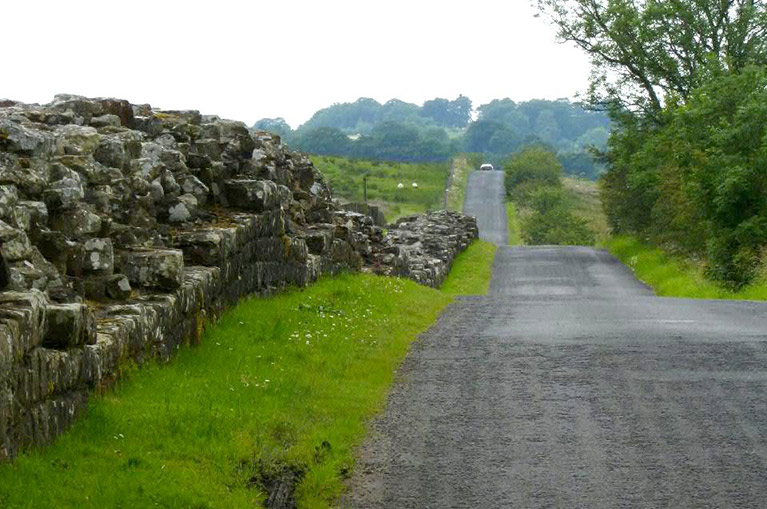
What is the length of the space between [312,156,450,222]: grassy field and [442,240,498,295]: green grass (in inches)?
1140

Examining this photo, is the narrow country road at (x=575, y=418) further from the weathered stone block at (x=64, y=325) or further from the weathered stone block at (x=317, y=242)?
the weathered stone block at (x=317, y=242)

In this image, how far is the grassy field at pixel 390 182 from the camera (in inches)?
4158

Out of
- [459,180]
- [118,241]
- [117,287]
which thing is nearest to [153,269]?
[117,287]

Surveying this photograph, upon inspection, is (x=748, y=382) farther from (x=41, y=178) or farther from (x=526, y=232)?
(x=526, y=232)

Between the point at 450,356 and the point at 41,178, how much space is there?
7065mm

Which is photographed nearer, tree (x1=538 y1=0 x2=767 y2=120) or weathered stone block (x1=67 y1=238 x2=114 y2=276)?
weathered stone block (x1=67 y1=238 x2=114 y2=276)

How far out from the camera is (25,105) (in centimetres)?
1923

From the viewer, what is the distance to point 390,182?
123 meters

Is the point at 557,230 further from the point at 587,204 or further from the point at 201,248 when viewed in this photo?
the point at 201,248

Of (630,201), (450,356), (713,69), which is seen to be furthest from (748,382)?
(630,201)

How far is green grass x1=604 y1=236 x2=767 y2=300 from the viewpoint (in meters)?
36.0

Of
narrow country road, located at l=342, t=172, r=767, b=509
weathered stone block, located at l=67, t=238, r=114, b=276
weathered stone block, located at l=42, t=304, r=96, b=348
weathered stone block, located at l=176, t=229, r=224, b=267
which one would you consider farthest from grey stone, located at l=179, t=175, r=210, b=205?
weathered stone block, located at l=42, t=304, r=96, b=348

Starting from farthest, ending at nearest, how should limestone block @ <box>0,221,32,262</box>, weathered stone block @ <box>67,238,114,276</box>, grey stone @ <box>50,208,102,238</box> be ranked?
weathered stone block @ <box>67,238,114,276</box>
grey stone @ <box>50,208,102,238</box>
limestone block @ <box>0,221,32,262</box>

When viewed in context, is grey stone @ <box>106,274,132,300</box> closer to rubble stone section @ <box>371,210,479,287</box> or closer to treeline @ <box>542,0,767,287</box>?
rubble stone section @ <box>371,210,479,287</box>
